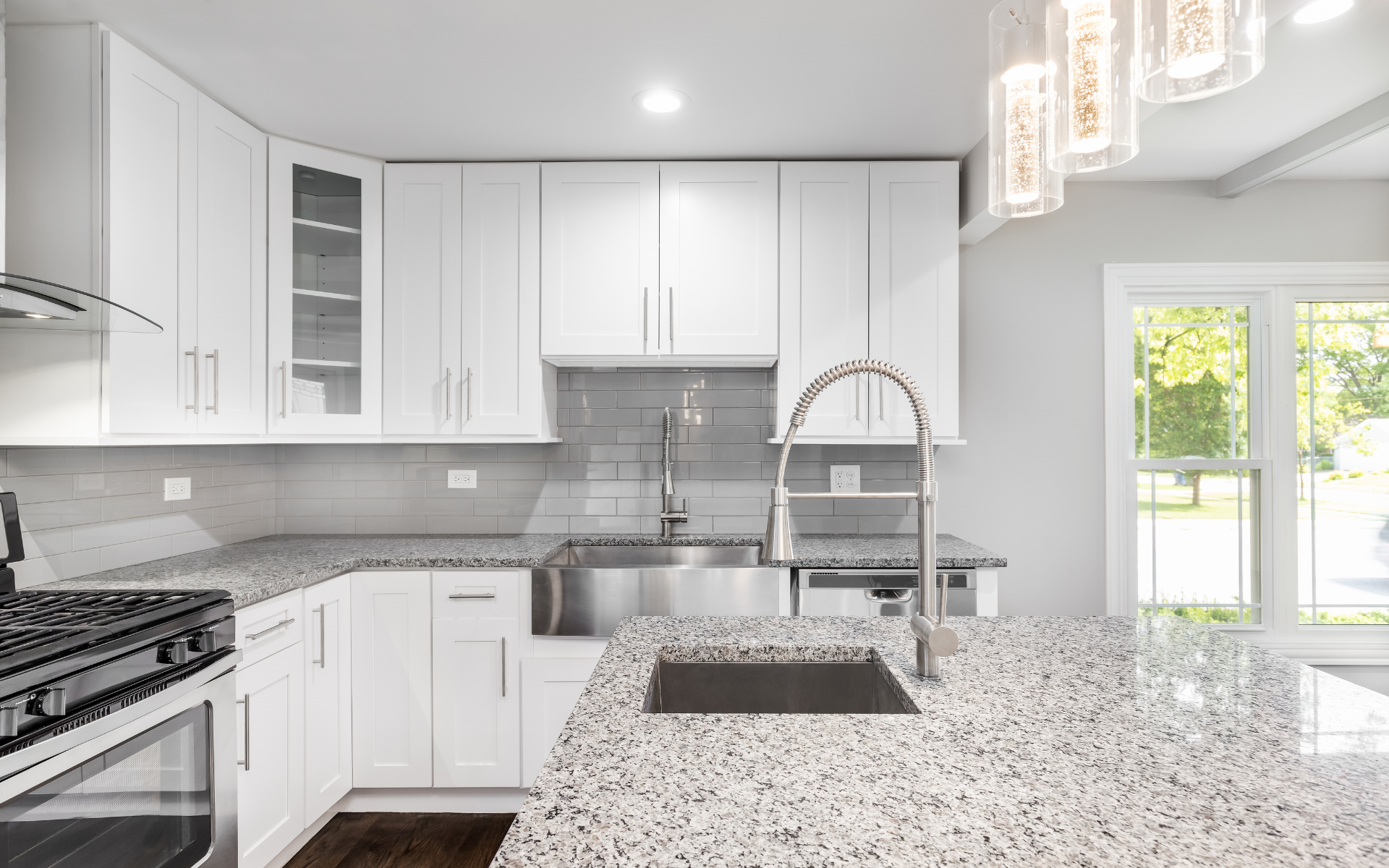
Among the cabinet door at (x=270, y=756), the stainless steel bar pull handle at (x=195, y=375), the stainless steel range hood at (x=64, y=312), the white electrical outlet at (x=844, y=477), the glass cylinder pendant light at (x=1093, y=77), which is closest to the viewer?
the glass cylinder pendant light at (x=1093, y=77)

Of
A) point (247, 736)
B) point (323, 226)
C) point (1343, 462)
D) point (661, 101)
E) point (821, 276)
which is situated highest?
point (661, 101)

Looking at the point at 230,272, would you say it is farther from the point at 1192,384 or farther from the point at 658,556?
the point at 1192,384

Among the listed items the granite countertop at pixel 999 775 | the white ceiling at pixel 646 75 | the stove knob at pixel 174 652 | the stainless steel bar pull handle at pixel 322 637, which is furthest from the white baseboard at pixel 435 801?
the white ceiling at pixel 646 75

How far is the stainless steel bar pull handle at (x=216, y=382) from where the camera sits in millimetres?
2168

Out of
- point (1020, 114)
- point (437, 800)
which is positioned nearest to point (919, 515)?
point (1020, 114)

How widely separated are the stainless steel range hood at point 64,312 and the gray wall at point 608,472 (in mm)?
1267

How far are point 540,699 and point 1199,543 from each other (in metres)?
2.81

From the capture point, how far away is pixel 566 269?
8.88 feet

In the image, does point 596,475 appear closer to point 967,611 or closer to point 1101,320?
point 967,611

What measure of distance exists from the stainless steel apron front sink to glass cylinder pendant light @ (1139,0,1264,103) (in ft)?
6.05

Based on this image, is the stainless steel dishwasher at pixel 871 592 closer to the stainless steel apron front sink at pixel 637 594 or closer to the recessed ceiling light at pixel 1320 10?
the stainless steel apron front sink at pixel 637 594

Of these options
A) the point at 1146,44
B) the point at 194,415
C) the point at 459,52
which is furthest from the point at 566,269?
the point at 1146,44

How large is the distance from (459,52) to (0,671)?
67.7 inches

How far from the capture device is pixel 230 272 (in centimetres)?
226
